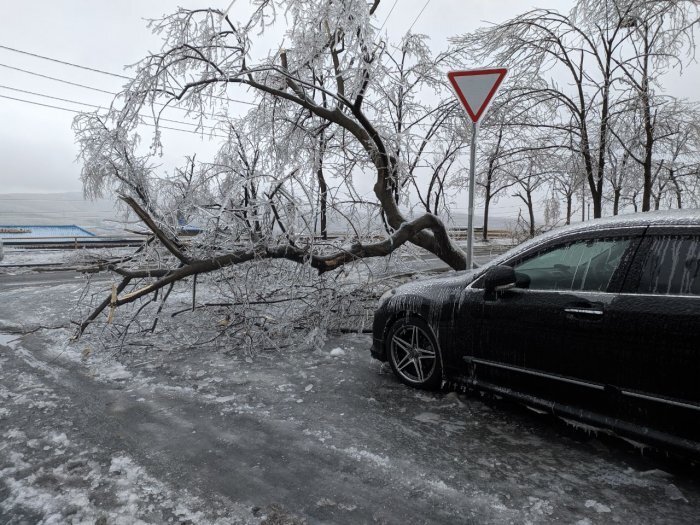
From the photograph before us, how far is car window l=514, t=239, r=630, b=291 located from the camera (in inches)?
122

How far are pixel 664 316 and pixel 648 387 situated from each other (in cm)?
46

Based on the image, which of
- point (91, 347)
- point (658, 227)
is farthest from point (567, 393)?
point (91, 347)

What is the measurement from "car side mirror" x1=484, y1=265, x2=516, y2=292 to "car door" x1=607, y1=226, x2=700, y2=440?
0.77 meters

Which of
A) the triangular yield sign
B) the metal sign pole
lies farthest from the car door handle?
the triangular yield sign

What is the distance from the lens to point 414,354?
4.32 meters

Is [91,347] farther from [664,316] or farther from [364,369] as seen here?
[664,316]

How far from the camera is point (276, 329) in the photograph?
19.8 ft

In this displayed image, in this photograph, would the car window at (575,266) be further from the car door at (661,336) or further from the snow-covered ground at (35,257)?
the snow-covered ground at (35,257)

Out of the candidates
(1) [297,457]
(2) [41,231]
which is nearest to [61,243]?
(2) [41,231]

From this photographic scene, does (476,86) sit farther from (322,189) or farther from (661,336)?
(661,336)

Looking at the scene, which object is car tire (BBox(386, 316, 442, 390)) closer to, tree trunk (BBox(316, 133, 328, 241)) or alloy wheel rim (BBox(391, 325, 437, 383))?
alloy wheel rim (BBox(391, 325, 437, 383))

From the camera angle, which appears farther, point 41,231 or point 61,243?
point 41,231

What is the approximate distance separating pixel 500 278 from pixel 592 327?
729 mm

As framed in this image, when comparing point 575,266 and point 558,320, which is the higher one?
point 575,266
